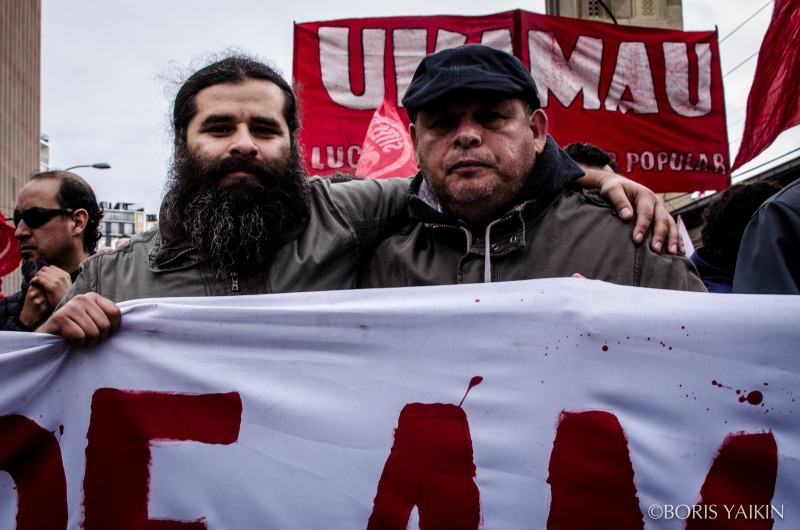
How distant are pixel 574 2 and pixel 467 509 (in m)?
13.4

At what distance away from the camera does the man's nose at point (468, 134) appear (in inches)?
68.7

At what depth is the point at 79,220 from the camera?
9.95 feet

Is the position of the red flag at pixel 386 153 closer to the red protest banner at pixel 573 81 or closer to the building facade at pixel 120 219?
the red protest banner at pixel 573 81

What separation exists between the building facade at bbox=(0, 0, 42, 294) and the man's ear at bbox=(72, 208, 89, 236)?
148 feet

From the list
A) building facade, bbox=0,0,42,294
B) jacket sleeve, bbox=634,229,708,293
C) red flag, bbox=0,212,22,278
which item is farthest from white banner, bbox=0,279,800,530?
building facade, bbox=0,0,42,294

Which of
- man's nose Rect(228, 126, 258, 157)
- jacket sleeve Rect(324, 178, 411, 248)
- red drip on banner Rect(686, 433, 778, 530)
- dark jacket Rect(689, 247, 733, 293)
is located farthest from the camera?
dark jacket Rect(689, 247, 733, 293)

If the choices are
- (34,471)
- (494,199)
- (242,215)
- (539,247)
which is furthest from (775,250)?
(34,471)

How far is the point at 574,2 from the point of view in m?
12.9

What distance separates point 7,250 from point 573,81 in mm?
5706

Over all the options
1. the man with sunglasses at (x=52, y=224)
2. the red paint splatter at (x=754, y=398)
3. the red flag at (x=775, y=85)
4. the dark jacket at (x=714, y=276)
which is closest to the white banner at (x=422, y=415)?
the red paint splatter at (x=754, y=398)

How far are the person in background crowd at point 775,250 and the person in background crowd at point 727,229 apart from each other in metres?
0.90

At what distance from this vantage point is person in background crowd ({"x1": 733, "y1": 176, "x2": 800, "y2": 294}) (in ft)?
5.52

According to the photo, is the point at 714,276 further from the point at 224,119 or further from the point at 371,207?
the point at 224,119

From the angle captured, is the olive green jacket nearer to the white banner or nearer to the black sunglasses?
the white banner
